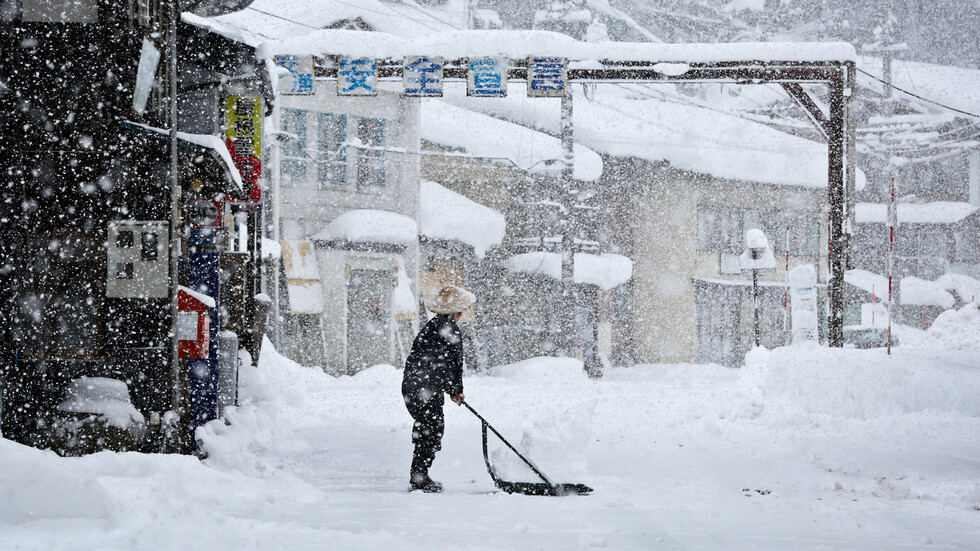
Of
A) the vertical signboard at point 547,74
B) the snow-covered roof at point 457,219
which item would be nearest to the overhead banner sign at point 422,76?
the vertical signboard at point 547,74

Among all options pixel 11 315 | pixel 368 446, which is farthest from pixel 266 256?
pixel 11 315

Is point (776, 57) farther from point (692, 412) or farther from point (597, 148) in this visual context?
point (597, 148)

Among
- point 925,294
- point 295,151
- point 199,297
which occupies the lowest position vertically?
point 925,294

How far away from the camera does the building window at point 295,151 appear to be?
2361 cm

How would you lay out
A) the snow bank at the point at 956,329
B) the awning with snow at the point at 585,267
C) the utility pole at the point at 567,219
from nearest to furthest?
1. the snow bank at the point at 956,329
2. the utility pole at the point at 567,219
3. the awning with snow at the point at 585,267

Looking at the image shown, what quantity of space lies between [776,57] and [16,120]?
46.6ft

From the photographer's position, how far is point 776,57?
57.2 feet

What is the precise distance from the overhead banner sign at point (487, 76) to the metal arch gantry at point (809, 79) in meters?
0.35

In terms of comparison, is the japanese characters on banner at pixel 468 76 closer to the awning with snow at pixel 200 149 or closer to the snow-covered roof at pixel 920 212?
the awning with snow at pixel 200 149

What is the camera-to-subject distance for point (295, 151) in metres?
23.9

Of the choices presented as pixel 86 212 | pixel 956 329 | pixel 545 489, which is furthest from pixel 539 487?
pixel 956 329

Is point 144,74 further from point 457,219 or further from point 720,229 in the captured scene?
point 720,229

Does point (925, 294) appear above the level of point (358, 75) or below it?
below

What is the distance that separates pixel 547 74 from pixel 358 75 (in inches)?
151
